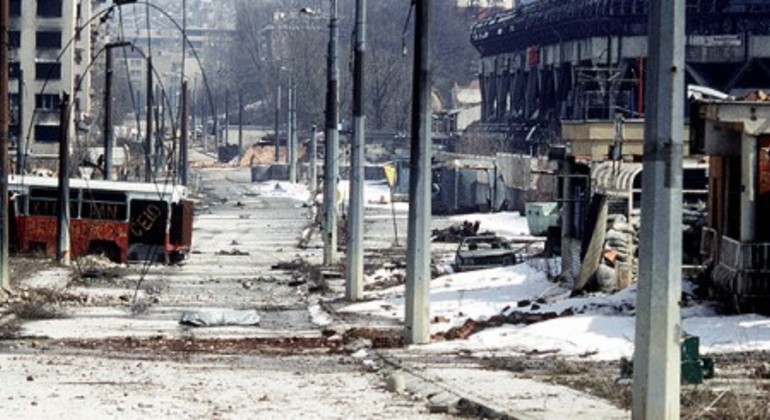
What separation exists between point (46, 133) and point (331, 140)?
83097 millimetres

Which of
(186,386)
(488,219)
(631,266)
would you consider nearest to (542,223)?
(488,219)

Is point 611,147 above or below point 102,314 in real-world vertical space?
above

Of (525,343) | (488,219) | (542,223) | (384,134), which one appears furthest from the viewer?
(384,134)

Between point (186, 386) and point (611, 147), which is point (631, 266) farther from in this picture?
point (186, 386)

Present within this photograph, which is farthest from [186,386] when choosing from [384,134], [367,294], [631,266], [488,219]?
[384,134]

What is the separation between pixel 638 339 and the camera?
1446 centimetres

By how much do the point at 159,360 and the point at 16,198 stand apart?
29244 mm

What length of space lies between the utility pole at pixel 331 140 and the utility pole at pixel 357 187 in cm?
890

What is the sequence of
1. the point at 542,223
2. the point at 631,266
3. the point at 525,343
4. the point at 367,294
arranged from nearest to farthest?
the point at 525,343, the point at 631,266, the point at 367,294, the point at 542,223

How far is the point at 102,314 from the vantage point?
35.6 meters

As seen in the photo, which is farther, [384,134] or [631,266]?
[384,134]

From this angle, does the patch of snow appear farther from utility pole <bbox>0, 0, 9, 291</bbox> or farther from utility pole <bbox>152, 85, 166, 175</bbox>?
utility pole <bbox>0, 0, 9, 291</bbox>

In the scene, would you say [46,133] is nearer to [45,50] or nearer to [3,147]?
[45,50]

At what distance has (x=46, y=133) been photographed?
13150 cm
